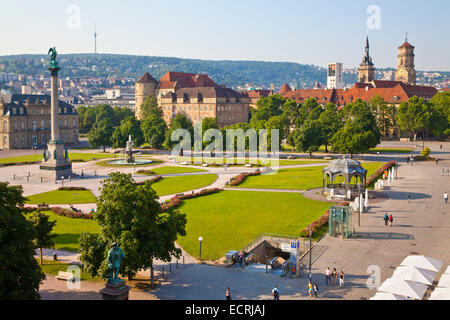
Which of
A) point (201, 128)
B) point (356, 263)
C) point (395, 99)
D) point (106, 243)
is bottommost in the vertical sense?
point (356, 263)

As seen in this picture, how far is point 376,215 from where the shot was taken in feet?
171

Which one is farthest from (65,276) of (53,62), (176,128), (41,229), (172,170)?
(176,128)

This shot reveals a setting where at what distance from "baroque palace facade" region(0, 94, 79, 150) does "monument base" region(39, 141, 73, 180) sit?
58.0 meters

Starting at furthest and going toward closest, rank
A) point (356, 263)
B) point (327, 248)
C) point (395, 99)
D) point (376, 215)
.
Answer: point (395, 99) < point (376, 215) < point (327, 248) < point (356, 263)

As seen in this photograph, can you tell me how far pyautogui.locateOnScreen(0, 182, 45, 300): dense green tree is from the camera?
2452cm

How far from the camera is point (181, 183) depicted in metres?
76.8

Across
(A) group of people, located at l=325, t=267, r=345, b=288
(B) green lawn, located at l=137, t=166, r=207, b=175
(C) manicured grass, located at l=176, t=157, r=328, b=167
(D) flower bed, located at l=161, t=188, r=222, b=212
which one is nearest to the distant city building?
(C) manicured grass, located at l=176, t=157, r=328, b=167

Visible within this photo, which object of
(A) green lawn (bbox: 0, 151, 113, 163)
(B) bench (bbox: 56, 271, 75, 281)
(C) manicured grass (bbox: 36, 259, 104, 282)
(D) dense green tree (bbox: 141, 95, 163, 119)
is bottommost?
(C) manicured grass (bbox: 36, 259, 104, 282)

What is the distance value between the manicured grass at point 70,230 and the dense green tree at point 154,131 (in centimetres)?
7407

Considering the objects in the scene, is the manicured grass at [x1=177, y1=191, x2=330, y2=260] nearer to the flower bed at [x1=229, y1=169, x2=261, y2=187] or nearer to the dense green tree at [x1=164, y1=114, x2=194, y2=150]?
the flower bed at [x1=229, y1=169, x2=261, y2=187]

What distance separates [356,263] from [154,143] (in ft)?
323

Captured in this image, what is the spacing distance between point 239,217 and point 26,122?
363 feet
